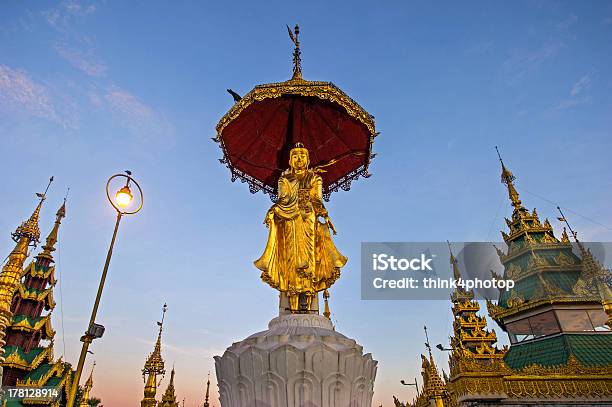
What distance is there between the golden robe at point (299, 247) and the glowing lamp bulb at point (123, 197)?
2.28 metres

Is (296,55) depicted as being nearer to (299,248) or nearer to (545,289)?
(299,248)

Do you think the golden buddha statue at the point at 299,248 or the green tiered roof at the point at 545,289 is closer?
the golden buddha statue at the point at 299,248

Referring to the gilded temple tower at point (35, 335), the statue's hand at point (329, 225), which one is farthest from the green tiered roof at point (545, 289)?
the gilded temple tower at point (35, 335)

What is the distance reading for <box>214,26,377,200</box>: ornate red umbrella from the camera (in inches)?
318

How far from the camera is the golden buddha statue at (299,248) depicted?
6.30 metres

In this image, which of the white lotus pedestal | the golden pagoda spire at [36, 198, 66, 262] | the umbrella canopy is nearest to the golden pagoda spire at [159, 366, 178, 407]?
the umbrella canopy

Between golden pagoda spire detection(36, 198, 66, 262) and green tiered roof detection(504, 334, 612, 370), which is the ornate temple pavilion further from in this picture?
golden pagoda spire detection(36, 198, 66, 262)

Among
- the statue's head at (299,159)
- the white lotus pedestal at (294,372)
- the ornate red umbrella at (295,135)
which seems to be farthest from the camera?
the ornate red umbrella at (295,135)

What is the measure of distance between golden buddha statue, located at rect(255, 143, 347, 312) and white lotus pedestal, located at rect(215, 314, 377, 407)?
1.85 m

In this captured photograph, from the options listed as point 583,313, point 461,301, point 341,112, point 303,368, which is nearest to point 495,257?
point 583,313

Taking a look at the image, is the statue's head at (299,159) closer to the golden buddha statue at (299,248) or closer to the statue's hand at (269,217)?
the golden buddha statue at (299,248)

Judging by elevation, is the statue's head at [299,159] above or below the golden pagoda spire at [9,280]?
above

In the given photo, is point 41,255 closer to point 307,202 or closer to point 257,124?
point 257,124

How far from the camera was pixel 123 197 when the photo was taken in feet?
17.7
